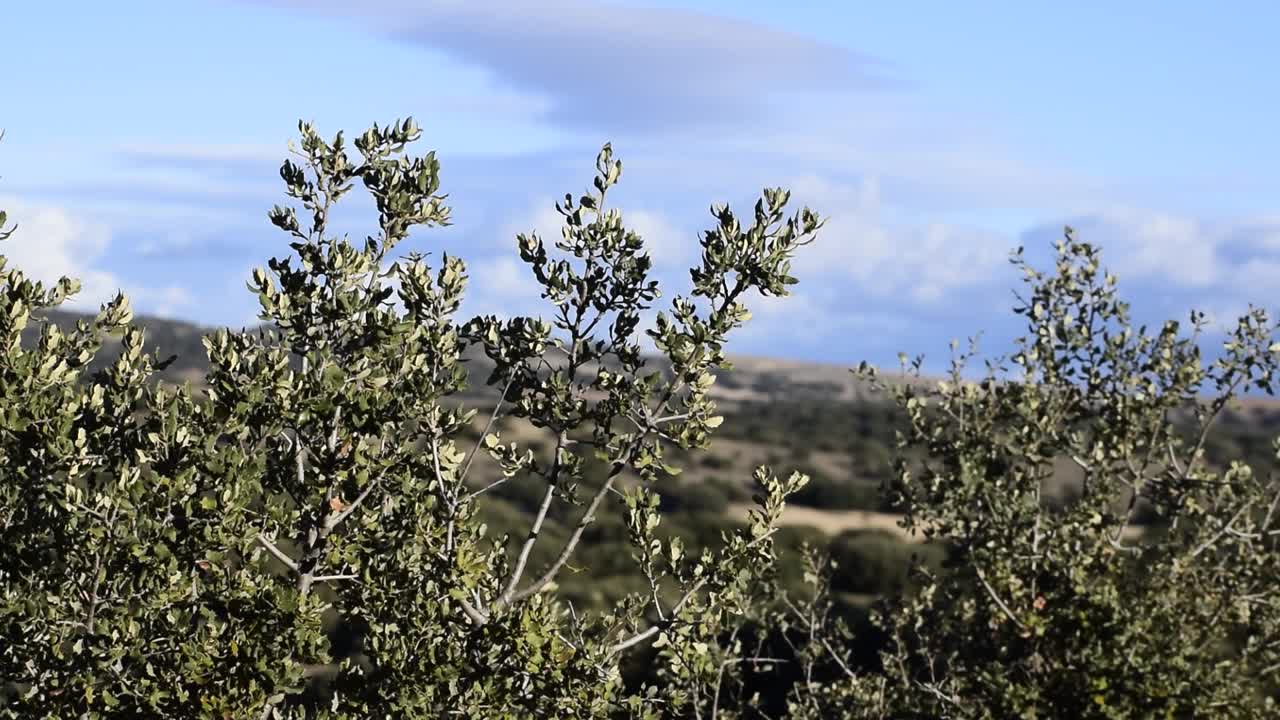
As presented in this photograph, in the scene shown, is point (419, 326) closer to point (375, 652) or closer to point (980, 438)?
point (375, 652)

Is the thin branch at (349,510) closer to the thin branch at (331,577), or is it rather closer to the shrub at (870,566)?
the thin branch at (331,577)

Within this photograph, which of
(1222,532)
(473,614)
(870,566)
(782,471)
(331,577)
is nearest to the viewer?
(331,577)

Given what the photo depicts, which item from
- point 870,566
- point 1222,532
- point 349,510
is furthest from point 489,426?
point 870,566

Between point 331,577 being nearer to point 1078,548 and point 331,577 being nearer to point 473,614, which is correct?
point 473,614

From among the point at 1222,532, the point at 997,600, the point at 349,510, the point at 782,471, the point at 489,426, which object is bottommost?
the point at 782,471

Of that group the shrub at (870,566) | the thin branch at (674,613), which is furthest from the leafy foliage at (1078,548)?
the shrub at (870,566)

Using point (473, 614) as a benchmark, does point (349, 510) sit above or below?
above

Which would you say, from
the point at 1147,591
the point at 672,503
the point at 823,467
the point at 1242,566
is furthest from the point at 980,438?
the point at 823,467

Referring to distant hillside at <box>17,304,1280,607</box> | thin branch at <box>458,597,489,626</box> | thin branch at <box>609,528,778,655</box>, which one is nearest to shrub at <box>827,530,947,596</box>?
distant hillside at <box>17,304,1280,607</box>

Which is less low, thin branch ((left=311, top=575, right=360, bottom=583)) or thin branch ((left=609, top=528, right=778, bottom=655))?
thin branch ((left=311, top=575, right=360, bottom=583))

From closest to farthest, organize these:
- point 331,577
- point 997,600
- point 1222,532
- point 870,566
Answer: point 331,577
point 997,600
point 1222,532
point 870,566

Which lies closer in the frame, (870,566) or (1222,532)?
(1222,532)

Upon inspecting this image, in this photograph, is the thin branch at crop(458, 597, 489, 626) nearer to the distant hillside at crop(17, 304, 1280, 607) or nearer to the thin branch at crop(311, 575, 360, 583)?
the thin branch at crop(311, 575, 360, 583)

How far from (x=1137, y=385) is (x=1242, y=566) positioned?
240cm
